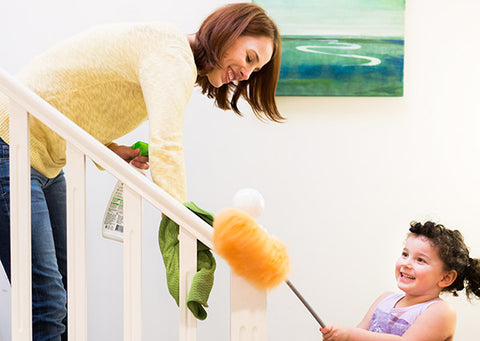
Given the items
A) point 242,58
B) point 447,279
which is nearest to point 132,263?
point 242,58

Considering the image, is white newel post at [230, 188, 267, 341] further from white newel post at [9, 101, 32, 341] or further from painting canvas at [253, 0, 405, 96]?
painting canvas at [253, 0, 405, 96]

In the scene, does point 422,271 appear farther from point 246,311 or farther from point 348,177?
point 246,311

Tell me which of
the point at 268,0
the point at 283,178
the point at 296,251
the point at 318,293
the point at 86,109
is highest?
the point at 268,0

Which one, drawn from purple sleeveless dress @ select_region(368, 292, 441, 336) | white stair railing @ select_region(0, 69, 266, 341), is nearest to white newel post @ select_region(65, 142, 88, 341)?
white stair railing @ select_region(0, 69, 266, 341)

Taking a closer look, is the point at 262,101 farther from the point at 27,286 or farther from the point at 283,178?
the point at 27,286

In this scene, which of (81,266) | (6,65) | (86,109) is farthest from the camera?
(6,65)

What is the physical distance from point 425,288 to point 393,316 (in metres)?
0.12

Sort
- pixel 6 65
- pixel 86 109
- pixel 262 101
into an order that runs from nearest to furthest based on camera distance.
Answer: pixel 86 109, pixel 262 101, pixel 6 65

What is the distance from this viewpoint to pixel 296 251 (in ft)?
6.02

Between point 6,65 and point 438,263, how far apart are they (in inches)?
63.0

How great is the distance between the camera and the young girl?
1.32 metres

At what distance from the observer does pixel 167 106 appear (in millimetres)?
869

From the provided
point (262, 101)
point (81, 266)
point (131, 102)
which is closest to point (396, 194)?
point (262, 101)

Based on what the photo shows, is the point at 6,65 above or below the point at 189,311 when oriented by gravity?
above
